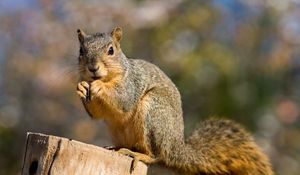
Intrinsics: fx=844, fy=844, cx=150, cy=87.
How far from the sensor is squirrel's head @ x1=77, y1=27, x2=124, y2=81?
3688mm

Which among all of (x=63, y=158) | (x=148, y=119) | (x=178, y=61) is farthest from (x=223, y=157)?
(x=178, y=61)

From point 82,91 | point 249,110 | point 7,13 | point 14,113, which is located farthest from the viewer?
point 7,13

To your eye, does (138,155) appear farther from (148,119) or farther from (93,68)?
(93,68)

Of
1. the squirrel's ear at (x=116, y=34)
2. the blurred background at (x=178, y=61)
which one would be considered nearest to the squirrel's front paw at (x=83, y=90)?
the squirrel's ear at (x=116, y=34)

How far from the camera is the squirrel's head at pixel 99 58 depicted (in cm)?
369

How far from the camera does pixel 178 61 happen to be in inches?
368

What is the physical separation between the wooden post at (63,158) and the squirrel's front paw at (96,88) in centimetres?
81

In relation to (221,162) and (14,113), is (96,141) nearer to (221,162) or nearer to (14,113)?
(14,113)

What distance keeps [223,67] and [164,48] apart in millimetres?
789

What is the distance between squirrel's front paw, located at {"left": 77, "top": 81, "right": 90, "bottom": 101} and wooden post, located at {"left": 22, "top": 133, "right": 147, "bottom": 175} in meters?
0.76

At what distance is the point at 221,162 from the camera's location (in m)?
3.87

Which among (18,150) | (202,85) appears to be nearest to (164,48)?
(202,85)

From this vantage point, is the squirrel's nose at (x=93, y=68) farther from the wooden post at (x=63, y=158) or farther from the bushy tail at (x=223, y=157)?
the wooden post at (x=63, y=158)

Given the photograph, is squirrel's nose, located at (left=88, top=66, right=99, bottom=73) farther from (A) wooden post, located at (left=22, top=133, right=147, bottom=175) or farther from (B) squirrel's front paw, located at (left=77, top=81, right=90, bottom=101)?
(A) wooden post, located at (left=22, top=133, right=147, bottom=175)
